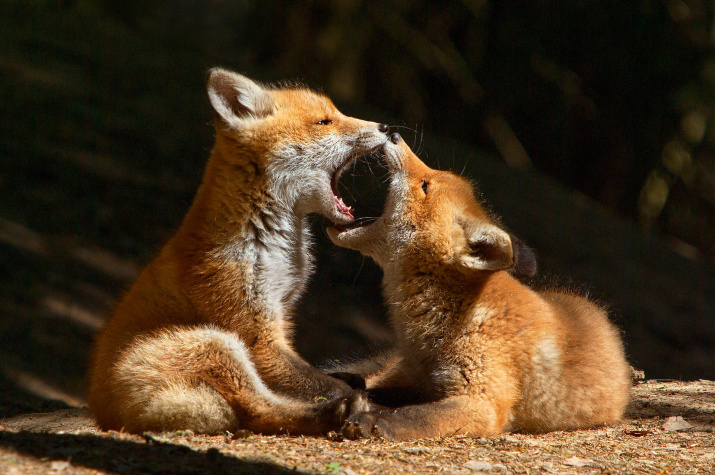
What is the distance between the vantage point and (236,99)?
548 centimetres

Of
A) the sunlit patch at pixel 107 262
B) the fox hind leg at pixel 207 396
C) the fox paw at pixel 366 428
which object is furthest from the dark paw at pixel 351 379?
the sunlit patch at pixel 107 262

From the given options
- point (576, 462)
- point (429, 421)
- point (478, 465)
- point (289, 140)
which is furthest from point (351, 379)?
point (289, 140)

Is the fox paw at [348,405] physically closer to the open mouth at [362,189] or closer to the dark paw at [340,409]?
the dark paw at [340,409]

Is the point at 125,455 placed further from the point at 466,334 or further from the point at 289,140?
the point at 289,140

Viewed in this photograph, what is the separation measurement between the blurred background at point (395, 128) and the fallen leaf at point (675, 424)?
6.89ft

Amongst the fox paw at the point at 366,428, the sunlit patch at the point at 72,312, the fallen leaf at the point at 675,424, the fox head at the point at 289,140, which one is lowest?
the sunlit patch at the point at 72,312

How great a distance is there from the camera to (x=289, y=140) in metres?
5.41

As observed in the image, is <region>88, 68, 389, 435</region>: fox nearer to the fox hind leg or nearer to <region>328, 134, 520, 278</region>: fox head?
the fox hind leg

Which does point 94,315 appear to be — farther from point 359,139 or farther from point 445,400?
point 445,400

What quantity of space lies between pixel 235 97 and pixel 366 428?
8.88 feet

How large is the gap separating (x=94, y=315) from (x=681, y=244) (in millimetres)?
14246

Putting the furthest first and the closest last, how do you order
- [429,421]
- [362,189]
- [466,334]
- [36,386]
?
[362,189], [36,386], [466,334], [429,421]

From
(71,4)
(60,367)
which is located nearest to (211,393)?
(60,367)

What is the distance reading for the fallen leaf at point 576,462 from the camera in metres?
3.99
